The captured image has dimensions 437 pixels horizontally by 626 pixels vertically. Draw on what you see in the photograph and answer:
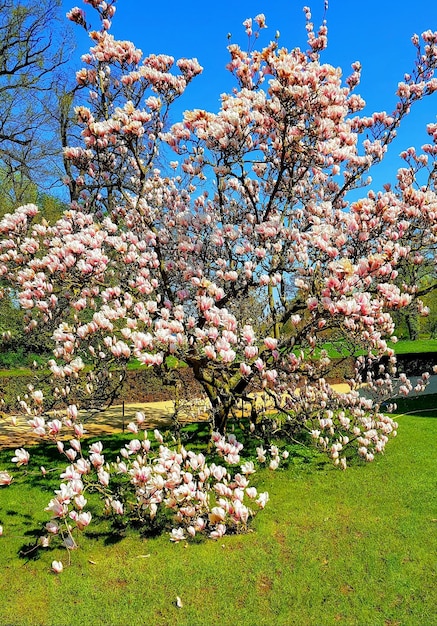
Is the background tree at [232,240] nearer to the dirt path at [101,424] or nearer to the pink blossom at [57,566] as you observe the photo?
the pink blossom at [57,566]

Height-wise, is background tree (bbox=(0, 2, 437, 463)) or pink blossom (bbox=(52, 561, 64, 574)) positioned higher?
background tree (bbox=(0, 2, 437, 463))

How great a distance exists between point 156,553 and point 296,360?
2523mm

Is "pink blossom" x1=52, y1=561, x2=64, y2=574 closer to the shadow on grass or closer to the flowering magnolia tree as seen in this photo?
the flowering magnolia tree

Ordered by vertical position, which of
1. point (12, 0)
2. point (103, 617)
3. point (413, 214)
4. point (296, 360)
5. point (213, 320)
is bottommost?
point (103, 617)

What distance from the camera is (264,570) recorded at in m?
4.41

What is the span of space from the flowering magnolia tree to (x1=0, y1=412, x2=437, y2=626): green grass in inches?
23.9

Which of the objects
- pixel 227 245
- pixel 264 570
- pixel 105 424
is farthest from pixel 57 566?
pixel 105 424

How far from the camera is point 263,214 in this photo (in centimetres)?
716

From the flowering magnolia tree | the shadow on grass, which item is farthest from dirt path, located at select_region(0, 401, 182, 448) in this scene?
the shadow on grass

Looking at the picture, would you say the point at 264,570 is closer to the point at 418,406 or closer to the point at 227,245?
the point at 227,245

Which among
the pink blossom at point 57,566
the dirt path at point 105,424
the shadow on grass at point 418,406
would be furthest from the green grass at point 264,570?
the shadow on grass at point 418,406

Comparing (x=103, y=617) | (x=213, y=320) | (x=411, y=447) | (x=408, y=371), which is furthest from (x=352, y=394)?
(x=408, y=371)

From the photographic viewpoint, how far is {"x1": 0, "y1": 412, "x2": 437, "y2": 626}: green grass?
12.8 feet

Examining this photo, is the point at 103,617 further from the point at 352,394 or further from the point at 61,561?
the point at 352,394
